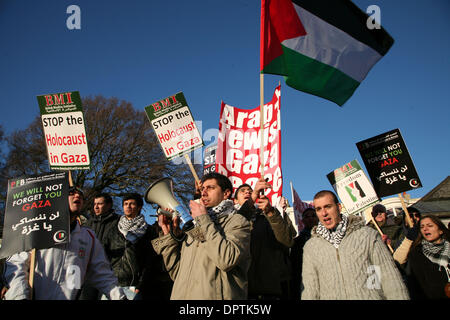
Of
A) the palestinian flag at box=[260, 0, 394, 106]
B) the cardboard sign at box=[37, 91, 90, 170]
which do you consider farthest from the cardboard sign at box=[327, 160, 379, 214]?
the cardboard sign at box=[37, 91, 90, 170]

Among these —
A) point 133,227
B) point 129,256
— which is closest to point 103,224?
point 133,227

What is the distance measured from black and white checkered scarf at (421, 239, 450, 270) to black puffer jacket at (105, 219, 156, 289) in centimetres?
319

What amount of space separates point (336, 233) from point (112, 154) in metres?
21.6

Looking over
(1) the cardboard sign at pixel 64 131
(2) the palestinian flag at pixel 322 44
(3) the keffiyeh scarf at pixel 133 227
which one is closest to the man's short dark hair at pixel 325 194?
(2) the palestinian flag at pixel 322 44

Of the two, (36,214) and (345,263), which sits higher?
Answer: (36,214)

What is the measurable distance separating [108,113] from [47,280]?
21.9 metres

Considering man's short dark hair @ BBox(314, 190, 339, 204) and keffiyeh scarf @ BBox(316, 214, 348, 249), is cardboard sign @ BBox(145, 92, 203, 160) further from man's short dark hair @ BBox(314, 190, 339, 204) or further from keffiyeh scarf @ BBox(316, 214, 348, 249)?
keffiyeh scarf @ BBox(316, 214, 348, 249)

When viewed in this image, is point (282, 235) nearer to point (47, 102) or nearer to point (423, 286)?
point (423, 286)

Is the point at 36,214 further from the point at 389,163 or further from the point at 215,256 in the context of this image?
the point at 389,163

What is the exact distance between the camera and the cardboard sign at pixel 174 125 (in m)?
5.54

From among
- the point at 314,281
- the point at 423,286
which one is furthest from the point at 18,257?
the point at 423,286

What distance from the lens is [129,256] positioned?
3930 millimetres

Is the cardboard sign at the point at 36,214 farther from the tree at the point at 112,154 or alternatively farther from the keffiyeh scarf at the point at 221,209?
the tree at the point at 112,154
